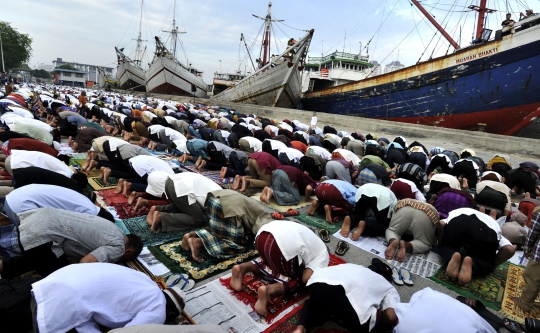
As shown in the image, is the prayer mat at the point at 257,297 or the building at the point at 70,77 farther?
the building at the point at 70,77

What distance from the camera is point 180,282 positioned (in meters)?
2.13

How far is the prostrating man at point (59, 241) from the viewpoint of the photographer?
1830mm

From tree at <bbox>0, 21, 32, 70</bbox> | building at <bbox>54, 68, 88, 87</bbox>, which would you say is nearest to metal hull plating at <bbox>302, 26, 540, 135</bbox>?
tree at <bbox>0, 21, 32, 70</bbox>

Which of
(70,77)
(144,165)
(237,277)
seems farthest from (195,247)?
(70,77)

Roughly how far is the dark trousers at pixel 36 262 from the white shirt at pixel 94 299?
585 millimetres

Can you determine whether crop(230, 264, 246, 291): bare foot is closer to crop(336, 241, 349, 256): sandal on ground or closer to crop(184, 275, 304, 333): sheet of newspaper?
crop(184, 275, 304, 333): sheet of newspaper

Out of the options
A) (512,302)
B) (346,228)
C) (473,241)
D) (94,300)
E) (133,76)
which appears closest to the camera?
(94,300)

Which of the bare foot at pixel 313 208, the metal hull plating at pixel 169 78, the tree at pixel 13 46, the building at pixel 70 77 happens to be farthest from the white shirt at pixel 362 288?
the building at pixel 70 77

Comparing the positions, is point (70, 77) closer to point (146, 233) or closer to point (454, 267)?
point (146, 233)

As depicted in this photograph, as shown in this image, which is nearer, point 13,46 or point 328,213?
point 328,213

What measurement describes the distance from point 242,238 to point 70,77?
206 ft

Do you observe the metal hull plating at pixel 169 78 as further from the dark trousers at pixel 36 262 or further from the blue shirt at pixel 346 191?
the dark trousers at pixel 36 262

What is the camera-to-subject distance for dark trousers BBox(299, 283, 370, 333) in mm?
1633

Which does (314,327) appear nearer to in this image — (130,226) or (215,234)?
(215,234)
